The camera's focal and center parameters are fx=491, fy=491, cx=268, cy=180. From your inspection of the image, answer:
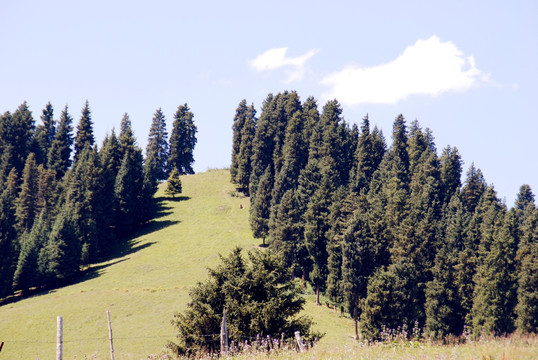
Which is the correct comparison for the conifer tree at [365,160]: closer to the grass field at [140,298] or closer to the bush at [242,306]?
the grass field at [140,298]

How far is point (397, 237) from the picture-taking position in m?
67.6

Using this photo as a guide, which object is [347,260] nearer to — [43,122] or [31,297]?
[31,297]

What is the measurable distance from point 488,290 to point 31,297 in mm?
66214

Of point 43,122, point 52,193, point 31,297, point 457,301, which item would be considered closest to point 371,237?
point 457,301

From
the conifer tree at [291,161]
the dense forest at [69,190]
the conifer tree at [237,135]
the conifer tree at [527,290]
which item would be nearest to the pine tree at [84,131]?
the dense forest at [69,190]

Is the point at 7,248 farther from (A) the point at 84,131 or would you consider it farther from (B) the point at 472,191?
(B) the point at 472,191

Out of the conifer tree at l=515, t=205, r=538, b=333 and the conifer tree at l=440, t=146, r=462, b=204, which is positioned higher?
the conifer tree at l=440, t=146, r=462, b=204

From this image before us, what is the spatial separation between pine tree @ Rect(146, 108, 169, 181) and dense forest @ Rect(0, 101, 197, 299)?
309 millimetres

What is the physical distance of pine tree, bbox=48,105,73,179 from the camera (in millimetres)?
126062

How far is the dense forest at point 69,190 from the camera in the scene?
82875mm

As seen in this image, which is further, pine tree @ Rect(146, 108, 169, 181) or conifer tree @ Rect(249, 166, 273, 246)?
pine tree @ Rect(146, 108, 169, 181)

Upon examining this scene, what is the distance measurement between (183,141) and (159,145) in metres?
8.48

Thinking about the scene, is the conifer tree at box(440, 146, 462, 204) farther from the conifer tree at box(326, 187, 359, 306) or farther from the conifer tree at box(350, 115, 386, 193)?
the conifer tree at box(326, 187, 359, 306)

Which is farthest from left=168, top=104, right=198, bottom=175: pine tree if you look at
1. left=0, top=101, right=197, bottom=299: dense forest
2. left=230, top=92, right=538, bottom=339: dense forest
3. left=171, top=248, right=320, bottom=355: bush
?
left=171, top=248, right=320, bottom=355: bush
